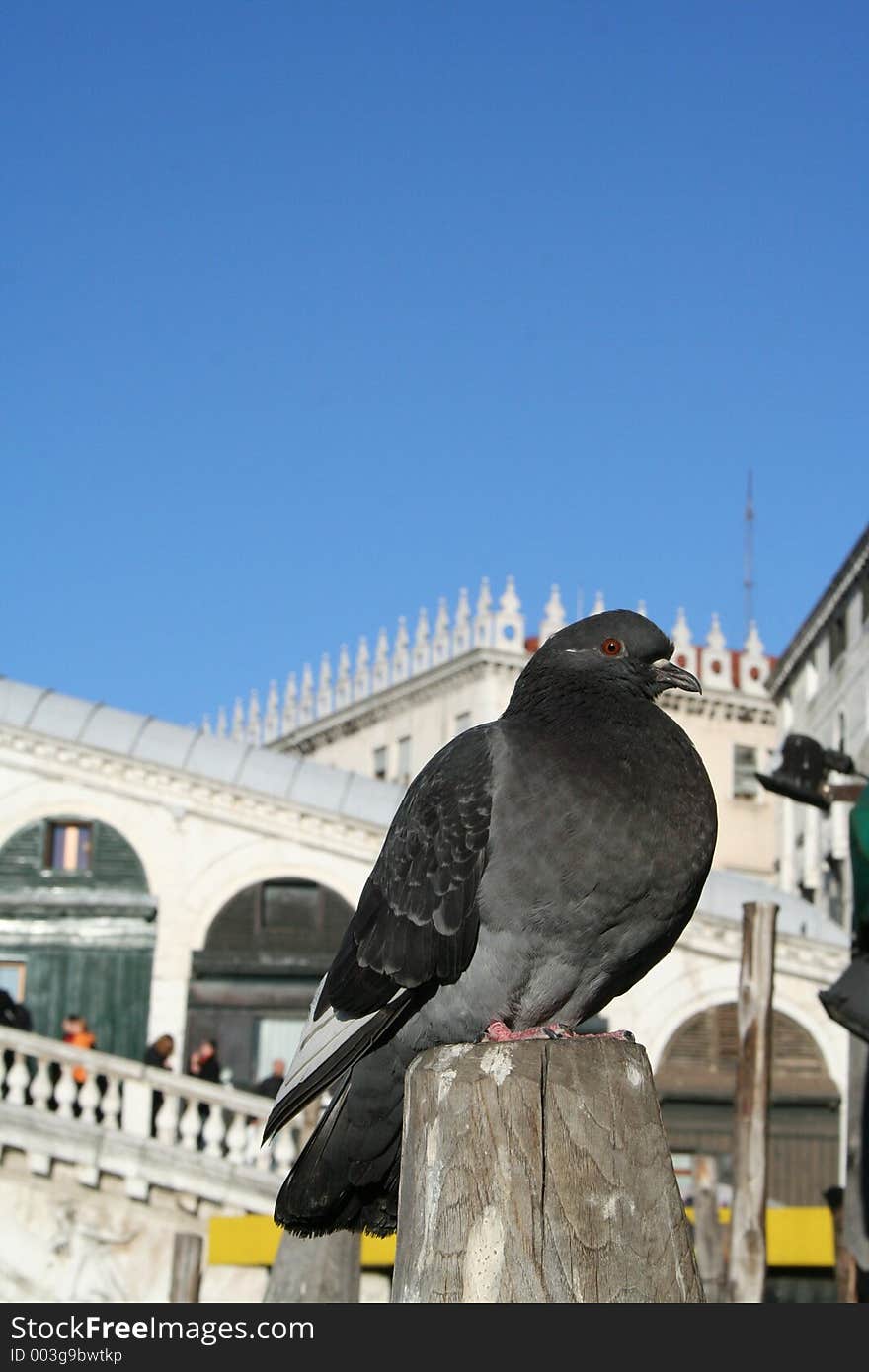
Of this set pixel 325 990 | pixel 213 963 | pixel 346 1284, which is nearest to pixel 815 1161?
pixel 213 963

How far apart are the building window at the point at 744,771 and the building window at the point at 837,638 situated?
14043mm

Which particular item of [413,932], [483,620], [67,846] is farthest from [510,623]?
[413,932]

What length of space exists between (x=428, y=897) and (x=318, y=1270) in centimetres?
465

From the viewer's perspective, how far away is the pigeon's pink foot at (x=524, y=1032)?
11.9 ft

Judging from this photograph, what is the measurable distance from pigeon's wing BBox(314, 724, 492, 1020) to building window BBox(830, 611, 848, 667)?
40574 mm

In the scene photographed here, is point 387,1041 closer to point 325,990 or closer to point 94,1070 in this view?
point 325,990

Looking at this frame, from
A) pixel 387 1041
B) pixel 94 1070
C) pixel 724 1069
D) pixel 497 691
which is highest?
pixel 497 691

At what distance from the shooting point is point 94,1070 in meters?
22.1

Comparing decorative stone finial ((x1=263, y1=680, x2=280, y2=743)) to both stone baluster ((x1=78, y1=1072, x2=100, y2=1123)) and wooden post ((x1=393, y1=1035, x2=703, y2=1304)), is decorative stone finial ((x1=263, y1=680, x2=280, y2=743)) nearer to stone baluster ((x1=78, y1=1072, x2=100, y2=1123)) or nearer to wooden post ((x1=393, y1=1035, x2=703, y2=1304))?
stone baluster ((x1=78, y1=1072, x2=100, y2=1123))

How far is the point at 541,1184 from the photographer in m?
3.14

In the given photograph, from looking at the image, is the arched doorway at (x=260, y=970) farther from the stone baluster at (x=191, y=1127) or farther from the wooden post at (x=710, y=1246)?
the wooden post at (x=710, y=1246)

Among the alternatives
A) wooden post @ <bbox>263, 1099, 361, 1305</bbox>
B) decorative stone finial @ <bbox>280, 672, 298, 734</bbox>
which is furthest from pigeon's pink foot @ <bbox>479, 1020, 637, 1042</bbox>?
decorative stone finial @ <bbox>280, 672, 298, 734</bbox>

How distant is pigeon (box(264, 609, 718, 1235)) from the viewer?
160 inches

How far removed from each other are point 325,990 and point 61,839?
26.2 m
